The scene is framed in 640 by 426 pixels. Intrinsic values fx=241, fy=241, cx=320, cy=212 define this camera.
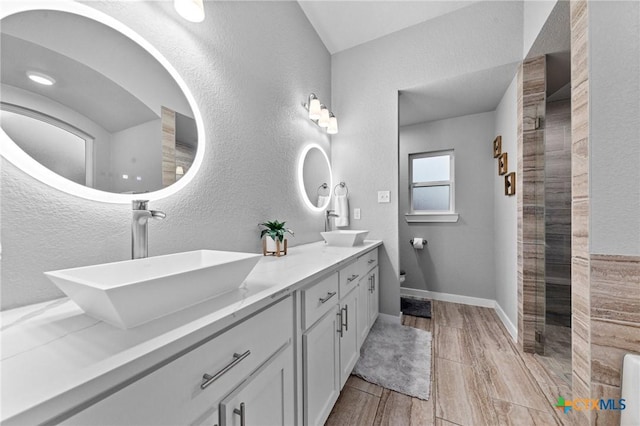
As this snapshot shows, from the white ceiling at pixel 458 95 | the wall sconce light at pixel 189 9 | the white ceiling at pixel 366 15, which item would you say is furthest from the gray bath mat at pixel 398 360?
the white ceiling at pixel 366 15

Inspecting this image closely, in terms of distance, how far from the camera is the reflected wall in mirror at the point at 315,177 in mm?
2076

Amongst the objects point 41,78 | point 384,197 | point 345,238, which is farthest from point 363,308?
point 41,78

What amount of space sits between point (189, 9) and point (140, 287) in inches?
46.5

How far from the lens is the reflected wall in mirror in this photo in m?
2.08

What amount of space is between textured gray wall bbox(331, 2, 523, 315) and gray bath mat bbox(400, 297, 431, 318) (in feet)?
1.24

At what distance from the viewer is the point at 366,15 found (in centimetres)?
217

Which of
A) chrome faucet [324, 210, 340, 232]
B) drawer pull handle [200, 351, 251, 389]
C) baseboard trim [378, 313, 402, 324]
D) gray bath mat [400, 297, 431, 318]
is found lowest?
gray bath mat [400, 297, 431, 318]

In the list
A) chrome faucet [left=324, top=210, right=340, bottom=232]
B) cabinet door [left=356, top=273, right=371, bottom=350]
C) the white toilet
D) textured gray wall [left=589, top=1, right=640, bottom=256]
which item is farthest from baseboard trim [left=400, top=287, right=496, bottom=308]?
textured gray wall [left=589, top=1, right=640, bottom=256]

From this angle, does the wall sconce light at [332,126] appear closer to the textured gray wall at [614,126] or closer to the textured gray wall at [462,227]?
the textured gray wall at [462,227]

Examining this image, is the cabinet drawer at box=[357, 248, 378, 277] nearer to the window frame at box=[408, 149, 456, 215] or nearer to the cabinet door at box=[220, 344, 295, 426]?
the cabinet door at box=[220, 344, 295, 426]

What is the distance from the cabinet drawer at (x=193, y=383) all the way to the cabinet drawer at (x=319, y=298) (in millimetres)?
202

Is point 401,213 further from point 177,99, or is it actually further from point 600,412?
point 177,99

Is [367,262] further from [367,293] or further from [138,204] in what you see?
[138,204]

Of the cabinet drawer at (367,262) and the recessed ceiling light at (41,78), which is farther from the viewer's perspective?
the cabinet drawer at (367,262)
